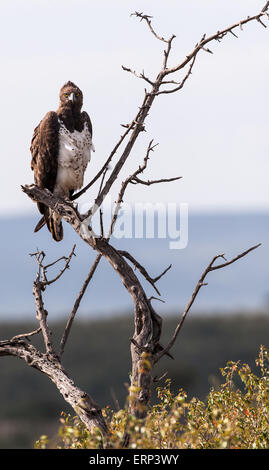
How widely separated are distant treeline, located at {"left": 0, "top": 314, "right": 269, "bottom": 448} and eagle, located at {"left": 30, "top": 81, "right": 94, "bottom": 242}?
93.1 ft

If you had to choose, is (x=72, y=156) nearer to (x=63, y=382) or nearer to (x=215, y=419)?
(x=63, y=382)

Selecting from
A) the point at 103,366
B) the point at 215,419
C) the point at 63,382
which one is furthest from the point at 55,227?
the point at 103,366

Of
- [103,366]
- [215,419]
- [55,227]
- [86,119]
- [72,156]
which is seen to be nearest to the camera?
[215,419]

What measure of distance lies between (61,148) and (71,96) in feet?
1.73

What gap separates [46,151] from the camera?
9164mm

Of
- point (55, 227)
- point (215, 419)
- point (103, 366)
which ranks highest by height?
point (103, 366)

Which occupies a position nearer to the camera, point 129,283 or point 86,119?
point 129,283

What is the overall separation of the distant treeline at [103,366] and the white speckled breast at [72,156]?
28358 mm

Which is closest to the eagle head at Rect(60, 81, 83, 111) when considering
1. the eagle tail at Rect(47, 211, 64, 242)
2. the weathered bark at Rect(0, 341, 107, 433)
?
the eagle tail at Rect(47, 211, 64, 242)

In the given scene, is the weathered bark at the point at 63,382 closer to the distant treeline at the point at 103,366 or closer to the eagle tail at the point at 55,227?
the eagle tail at the point at 55,227

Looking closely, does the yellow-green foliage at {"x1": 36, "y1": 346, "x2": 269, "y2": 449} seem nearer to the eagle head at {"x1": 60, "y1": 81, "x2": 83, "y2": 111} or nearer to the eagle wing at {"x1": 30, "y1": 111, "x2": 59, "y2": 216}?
the eagle wing at {"x1": 30, "y1": 111, "x2": 59, "y2": 216}

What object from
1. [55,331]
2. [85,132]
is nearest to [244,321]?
[55,331]

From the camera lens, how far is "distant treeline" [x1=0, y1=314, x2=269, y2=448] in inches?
1658

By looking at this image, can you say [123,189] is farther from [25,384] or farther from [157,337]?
[25,384]
